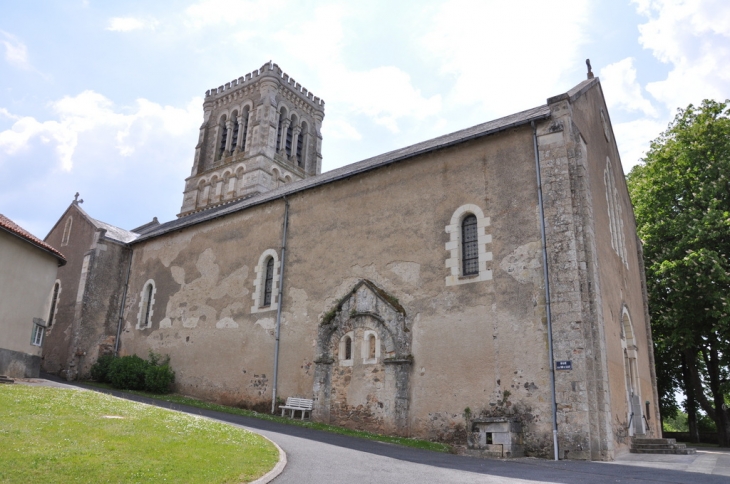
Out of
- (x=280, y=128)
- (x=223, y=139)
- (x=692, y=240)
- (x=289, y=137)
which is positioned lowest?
(x=692, y=240)

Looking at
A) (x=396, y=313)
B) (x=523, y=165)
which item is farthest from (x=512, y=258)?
(x=396, y=313)

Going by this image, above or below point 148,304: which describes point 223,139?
above

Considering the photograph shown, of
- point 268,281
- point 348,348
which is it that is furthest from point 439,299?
point 268,281

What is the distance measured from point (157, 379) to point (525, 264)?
14031 mm

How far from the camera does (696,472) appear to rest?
9.77 metres

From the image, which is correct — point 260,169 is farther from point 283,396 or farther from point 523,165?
point 523,165

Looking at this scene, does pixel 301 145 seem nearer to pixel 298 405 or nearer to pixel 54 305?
pixel 54 305

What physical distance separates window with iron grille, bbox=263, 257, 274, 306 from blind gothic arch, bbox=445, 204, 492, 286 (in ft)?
23.1

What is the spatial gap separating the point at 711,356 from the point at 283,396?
722 inches

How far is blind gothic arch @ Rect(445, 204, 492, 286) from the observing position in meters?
14.3

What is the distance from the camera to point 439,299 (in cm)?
1470

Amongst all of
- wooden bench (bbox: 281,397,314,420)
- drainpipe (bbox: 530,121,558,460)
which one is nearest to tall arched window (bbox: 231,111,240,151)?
wooden bench (bbox: 281,397,314,420)

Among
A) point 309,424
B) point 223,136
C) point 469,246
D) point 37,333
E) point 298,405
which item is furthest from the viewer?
point 223,136

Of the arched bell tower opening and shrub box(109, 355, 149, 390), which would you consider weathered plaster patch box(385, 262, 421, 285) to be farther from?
shrub box(109, 355, 149, 390)
